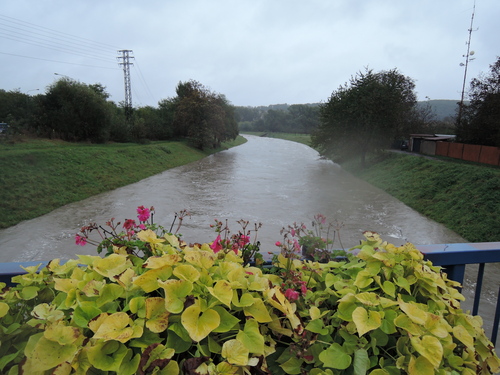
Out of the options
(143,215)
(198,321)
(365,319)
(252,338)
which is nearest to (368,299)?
(365,319)

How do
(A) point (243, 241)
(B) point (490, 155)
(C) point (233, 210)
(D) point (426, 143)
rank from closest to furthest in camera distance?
1. (A) point (243, 241)
2. (C) point (233, 210)
3. (B) point (490, 155)
4. (D) point (426, 143)

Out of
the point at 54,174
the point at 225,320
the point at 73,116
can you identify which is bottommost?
the point at 54,174

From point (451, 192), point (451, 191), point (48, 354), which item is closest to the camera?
point (48, 354)

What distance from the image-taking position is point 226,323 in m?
1.08

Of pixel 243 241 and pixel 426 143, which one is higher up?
pixel 243 241

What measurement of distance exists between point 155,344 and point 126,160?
21435mm

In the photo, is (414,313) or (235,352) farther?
(414,313)

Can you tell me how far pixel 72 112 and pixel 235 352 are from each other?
2834 cm

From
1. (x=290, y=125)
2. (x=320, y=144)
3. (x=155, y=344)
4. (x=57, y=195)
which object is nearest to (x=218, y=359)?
(x=155, y=344)

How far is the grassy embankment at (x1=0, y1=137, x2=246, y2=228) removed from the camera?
37.9ft

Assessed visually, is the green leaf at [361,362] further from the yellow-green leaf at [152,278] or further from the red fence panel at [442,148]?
the red fence panel at [442,148]

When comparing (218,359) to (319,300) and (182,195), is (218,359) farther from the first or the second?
(182,195)

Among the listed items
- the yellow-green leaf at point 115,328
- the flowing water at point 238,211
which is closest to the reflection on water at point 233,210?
the flowing water at point 238,211

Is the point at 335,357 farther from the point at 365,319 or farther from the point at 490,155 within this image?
the point at 490,155
